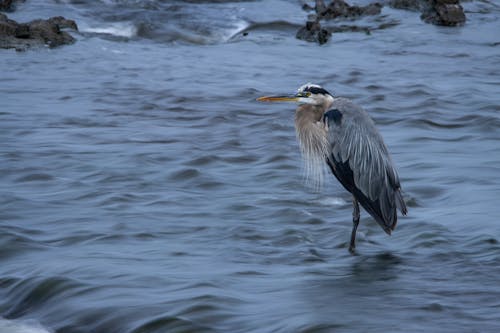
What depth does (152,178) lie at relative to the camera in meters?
8.52

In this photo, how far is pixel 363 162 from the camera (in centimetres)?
686

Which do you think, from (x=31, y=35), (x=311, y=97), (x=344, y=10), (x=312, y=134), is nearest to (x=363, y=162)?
(x=312, y=134)

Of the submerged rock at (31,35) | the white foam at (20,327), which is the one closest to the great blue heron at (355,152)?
the white foam at (20,327)

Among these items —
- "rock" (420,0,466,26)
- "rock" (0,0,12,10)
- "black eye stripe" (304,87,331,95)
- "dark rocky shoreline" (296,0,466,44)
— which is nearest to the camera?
"black eye stripe" (304,87,331,95)

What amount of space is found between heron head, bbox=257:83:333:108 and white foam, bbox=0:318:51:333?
287cm

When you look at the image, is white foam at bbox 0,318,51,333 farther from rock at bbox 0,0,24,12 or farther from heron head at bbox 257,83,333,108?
rock at bbox 0,0,24,12

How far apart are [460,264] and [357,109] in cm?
156

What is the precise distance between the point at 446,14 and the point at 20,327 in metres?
14.1

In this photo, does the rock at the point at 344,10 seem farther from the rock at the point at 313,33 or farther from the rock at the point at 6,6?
the rock at the point at 6,6

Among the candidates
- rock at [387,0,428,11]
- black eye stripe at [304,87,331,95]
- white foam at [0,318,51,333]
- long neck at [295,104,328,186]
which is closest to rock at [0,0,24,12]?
rock at [387,0,428,11]

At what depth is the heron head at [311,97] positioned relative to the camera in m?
7.38

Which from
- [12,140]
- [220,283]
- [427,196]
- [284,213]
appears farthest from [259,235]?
[12,140]

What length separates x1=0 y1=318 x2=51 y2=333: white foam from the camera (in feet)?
16.9

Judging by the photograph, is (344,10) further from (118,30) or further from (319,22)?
(118,30)
